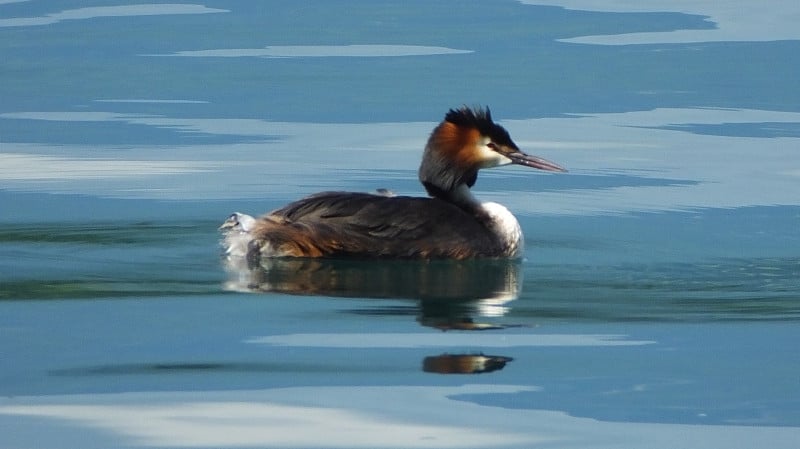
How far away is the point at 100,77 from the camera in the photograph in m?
16.5

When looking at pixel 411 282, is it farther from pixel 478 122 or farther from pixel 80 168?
pixel 80 168

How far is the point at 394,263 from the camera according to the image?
9039mm

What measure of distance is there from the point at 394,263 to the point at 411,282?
19.0 inches

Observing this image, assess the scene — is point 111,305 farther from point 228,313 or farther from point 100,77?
point 100,77

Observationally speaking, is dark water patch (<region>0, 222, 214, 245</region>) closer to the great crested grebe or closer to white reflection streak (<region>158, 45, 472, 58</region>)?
the great crested grebe

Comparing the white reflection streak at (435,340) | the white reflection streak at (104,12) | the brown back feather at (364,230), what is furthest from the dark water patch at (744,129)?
the white reflection streak at (104,12)

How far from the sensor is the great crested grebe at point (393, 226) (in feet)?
29.6

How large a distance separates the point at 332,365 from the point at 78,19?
1299cm

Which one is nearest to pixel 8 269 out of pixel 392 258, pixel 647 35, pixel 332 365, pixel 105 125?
pixel 392 258

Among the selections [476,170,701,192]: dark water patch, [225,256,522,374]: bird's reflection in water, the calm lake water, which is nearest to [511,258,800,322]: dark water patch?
the calm lake water

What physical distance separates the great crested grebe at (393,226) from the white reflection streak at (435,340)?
5.67 ft

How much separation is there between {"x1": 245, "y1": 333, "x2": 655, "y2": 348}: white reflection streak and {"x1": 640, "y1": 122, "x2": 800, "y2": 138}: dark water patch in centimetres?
657

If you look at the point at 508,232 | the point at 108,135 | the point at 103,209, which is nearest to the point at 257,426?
the point at 508,232

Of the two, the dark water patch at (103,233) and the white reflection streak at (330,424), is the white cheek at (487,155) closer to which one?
the dark water patch at (103,233)
